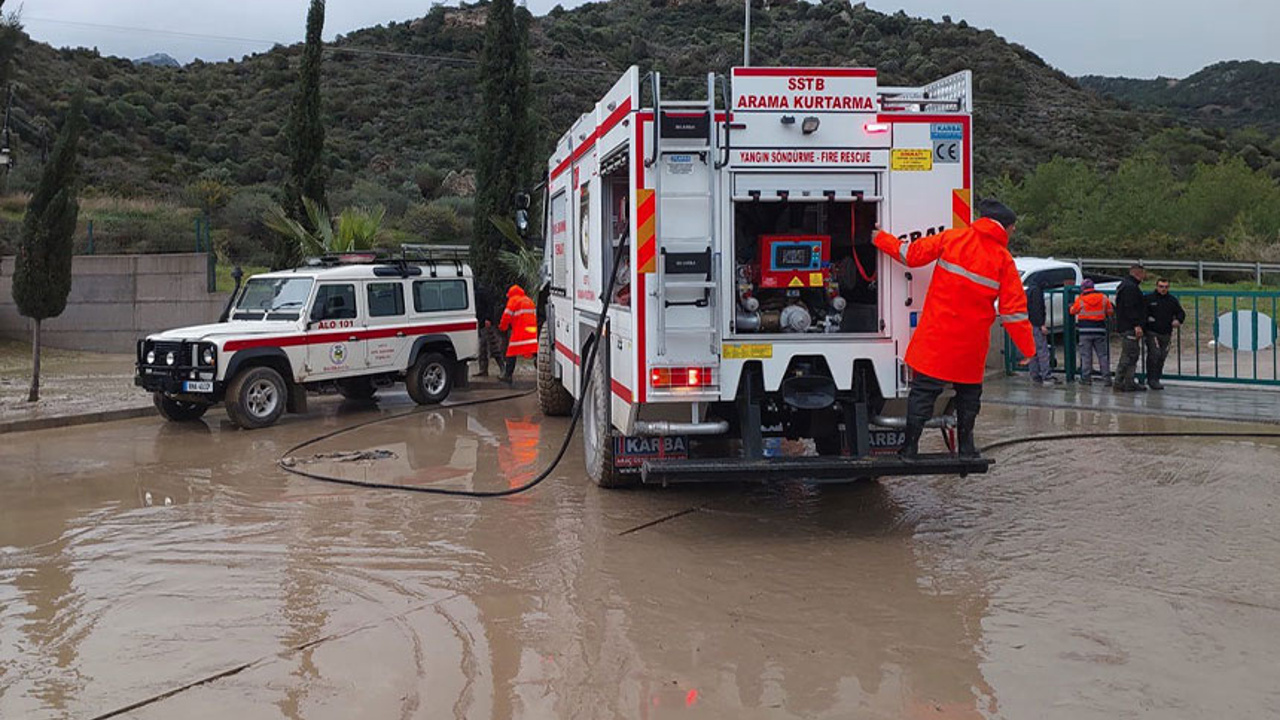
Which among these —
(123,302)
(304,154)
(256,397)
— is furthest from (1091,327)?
(123,302)

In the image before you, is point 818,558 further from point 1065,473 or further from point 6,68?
point 6,68

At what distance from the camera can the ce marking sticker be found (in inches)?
315

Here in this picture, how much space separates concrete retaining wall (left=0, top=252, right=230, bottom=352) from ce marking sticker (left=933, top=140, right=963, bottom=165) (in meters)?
17.1

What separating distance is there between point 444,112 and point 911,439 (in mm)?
44375

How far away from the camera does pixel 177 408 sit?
1424cm

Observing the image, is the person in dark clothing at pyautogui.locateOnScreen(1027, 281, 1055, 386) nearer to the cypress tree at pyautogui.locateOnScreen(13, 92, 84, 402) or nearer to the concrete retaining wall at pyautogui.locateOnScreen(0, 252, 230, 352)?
the cypress tree at pyautogui.locateOnScreen(13, 92, 84, 402)

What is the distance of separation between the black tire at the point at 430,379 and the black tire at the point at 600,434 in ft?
19.9

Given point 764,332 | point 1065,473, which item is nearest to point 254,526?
point 764,332

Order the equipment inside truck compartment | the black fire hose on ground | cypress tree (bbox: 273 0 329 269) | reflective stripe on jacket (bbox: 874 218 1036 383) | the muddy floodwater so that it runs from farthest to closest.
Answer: cypress tree (bbox: 273 0 329 269)
the black fire hose on ground
the equipment inside truck compartment
reflective stripe on jacket (bbox: 874 218 1036 383)
the muddy floodwater

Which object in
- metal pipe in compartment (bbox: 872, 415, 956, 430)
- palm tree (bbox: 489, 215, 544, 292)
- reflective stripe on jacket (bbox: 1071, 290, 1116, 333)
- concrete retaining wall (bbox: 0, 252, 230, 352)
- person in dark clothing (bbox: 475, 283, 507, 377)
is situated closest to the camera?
metal pipe in compartment (bbox: 872, 415, 956, 430)

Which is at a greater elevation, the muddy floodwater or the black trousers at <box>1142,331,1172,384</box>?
the black trousers at <box>1142,331,1172,384</box>

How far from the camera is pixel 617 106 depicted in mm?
8453

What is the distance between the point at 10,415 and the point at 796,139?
35.1ft

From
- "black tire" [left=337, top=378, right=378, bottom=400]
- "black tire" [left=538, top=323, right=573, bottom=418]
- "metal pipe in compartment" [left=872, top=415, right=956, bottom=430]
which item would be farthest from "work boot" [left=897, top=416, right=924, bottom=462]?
"black tire" [left=337, top=378, right=378, bottom=400]
